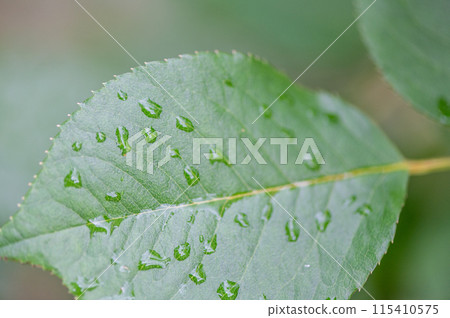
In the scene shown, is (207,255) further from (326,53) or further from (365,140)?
(326,53)

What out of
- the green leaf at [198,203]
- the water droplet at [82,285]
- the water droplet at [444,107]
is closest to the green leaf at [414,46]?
the water droplet at [444,107]

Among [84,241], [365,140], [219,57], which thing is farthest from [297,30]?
[84,241]

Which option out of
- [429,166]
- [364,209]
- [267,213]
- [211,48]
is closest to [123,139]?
[267,213]

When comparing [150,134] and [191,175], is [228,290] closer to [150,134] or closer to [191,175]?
[191,175]

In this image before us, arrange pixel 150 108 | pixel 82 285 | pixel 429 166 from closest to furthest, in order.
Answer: pixel 82 285 → pixel 150 108 → pixel 429 166

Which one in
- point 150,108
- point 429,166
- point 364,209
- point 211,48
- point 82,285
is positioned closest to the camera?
point 82,285

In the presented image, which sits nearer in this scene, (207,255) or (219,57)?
(207,255)
